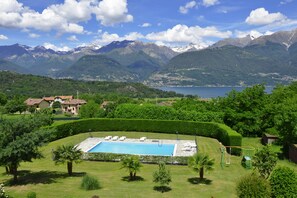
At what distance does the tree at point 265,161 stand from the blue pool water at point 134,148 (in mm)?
15760

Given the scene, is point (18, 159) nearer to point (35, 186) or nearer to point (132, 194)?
point (35, 186)

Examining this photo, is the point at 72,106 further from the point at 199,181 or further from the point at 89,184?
the point at 89,184

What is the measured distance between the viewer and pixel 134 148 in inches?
1495

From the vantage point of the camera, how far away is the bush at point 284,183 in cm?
1480

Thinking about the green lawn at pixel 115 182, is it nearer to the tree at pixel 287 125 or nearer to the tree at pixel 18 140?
the tree at pixel 18 140

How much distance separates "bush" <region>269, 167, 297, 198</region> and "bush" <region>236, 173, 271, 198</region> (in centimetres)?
47

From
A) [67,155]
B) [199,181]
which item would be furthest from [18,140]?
[199,181]

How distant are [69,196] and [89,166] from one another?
10806mm

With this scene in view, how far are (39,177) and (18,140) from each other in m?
4.16

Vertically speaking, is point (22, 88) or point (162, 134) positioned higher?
point (22, 88)

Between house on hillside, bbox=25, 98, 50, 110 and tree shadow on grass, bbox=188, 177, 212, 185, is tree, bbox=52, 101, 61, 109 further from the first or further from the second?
tree shadow on grass, bbox=188, 177, 212, 185

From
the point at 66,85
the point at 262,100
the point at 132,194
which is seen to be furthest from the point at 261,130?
the point at 66,85

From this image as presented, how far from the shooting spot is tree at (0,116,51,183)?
18438 mm

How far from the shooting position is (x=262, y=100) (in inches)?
1681
